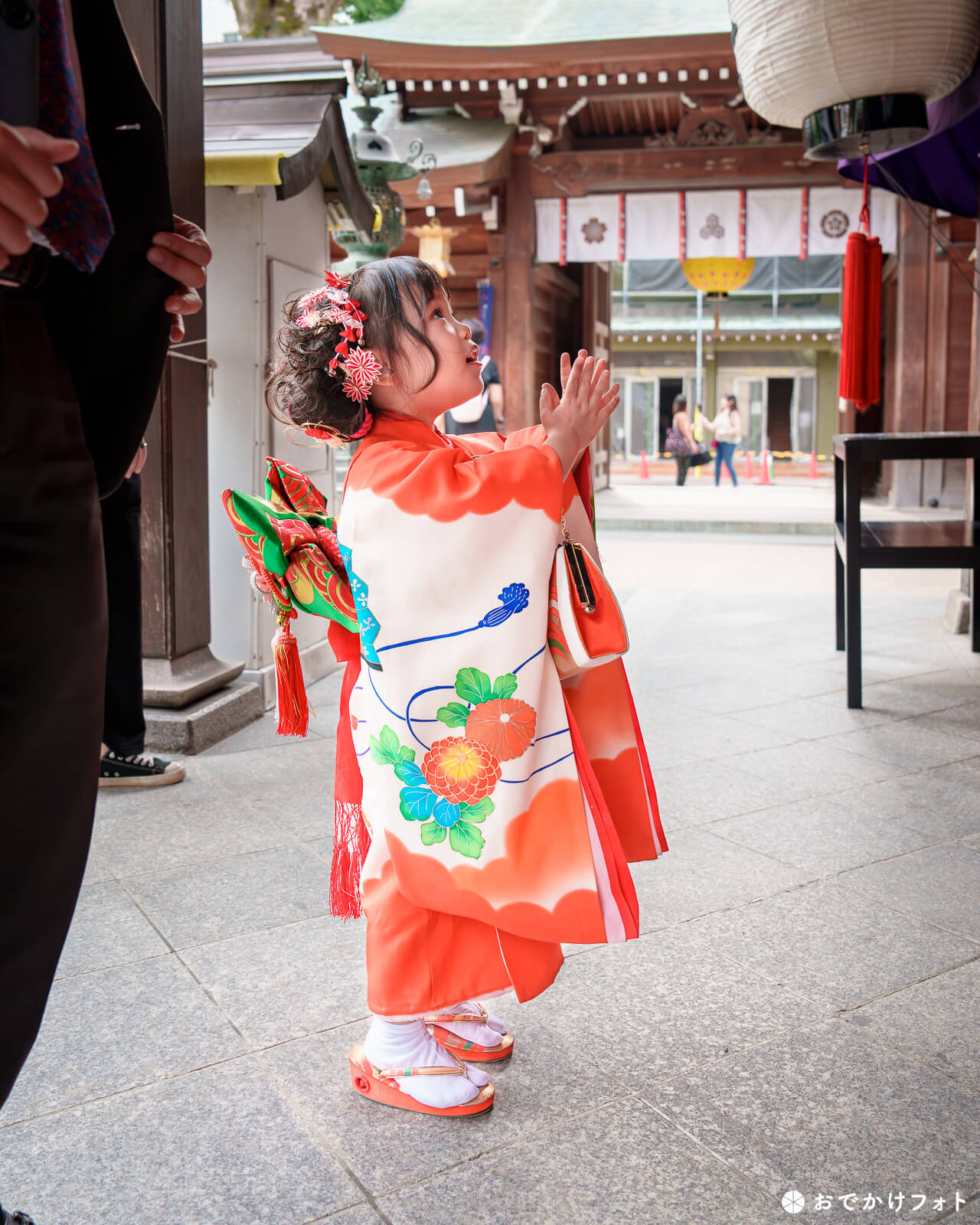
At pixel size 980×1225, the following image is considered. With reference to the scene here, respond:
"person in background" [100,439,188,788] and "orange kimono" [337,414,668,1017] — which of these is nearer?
"orange kimono" [337,414,668,1017]

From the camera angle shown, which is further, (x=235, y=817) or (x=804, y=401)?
(x=804, y=401)

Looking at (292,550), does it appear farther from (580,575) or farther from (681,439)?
(681,439)

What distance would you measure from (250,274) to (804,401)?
22.8 metres

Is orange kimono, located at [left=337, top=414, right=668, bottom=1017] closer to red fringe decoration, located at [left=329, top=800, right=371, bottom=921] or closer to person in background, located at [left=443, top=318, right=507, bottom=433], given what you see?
red fringe decoration, located at [left=329, top=800, right=371, bottom=921]

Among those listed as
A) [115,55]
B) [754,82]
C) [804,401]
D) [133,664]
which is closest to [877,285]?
[754,82]

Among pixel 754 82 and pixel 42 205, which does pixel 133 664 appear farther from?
pixel 754 82

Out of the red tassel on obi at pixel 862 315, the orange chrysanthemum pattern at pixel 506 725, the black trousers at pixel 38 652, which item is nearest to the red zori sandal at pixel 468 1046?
the orange chrysanthemum pattern at pixel 506 725

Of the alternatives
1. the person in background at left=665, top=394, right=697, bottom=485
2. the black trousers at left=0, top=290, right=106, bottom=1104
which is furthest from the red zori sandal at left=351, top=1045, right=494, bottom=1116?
the person in background at left=665, top=394, right=697, bottom=485

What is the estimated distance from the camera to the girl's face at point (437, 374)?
5.24 ft

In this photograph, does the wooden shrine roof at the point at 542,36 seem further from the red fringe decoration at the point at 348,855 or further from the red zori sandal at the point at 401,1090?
the red zori sandal at the point at 401,1090

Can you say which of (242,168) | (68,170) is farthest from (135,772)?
(68,170)

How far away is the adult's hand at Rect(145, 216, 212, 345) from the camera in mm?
1202

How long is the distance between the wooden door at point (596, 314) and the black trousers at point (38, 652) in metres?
11.5

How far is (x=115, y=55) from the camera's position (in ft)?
3.70
